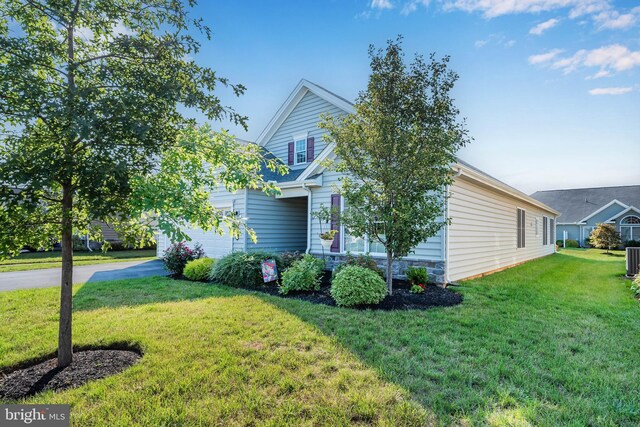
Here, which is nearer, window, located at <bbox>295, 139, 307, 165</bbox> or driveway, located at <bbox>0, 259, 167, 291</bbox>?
driveway, located at <bbox>0, 259, 167, 291</bbox>


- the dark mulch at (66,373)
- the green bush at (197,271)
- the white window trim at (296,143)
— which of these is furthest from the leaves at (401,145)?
the white window trim at (296,143)

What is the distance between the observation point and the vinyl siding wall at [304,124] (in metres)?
12.0

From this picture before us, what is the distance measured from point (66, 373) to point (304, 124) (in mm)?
10909

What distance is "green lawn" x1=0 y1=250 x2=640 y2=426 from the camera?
8.69ft

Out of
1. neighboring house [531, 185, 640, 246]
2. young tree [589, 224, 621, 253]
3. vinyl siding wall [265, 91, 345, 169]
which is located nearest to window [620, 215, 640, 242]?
neighboring house [531, 185, 640, 246]

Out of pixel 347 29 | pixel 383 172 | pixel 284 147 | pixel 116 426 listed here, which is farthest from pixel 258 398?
pixel 284 147

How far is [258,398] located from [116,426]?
3.55 ft

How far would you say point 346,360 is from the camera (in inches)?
143

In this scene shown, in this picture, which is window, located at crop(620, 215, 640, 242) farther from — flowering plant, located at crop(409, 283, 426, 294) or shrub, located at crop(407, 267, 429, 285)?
flowering plant, located at crop(409, 283, 426, 294)

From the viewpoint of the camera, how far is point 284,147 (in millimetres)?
13344

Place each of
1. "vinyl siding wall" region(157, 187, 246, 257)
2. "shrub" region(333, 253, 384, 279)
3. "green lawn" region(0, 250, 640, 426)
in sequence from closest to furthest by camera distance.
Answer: "green lawn" region(0, 250, 640, 426)
"shrub" region(333, 253, 384, 279)
"vinyl siding wall" region(157, 187, 246, 257)

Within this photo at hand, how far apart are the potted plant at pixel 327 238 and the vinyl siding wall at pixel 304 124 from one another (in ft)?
12.9

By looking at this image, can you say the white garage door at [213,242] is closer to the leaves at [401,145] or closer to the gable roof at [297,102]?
the gable roof at [297,102]

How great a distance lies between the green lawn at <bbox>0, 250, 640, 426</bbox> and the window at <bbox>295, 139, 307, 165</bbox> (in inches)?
279
